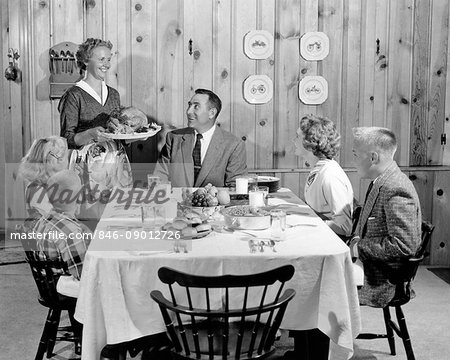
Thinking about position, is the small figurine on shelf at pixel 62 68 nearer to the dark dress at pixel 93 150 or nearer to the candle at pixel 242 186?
the dark dress at pixel 93 150

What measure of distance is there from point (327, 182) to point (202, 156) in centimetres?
127

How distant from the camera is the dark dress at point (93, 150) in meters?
4.55

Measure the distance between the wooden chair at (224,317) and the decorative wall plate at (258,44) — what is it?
294cm

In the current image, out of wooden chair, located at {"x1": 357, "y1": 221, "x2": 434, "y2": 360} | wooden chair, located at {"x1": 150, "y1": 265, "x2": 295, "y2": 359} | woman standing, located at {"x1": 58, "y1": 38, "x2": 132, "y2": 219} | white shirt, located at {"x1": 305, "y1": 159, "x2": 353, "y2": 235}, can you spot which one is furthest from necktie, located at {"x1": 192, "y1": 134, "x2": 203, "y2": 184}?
wooden chair, located at {"x1": 150, "y1": 265, "x2": 295, "y2": 359}

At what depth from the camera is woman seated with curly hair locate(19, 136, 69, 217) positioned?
122 inches

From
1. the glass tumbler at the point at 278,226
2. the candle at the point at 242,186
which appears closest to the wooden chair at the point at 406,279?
the glass tumbler at the point at 278,226

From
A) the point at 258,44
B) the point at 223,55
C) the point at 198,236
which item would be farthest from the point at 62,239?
the point at 258,44

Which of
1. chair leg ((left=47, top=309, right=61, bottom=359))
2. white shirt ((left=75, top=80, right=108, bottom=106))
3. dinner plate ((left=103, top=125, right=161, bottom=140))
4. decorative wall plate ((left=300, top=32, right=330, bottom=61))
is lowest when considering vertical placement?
chair leg ((left=47, top=309, right=61, bottom=359))

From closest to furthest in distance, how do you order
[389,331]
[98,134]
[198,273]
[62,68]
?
1. [198,273]
2. [389,331]
3. [98,134]
4. [62,68]

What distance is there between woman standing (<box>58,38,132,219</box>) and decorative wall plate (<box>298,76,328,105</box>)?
140cm

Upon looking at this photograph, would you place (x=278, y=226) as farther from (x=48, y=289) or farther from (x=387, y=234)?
(x=48, y=289)

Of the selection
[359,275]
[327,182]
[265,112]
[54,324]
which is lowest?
[54,324]

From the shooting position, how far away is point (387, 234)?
3.27 meters

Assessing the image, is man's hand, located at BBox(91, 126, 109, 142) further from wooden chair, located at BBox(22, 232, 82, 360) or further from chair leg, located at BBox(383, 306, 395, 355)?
chair leg, located at BBox(383, 306, 395, 355)
